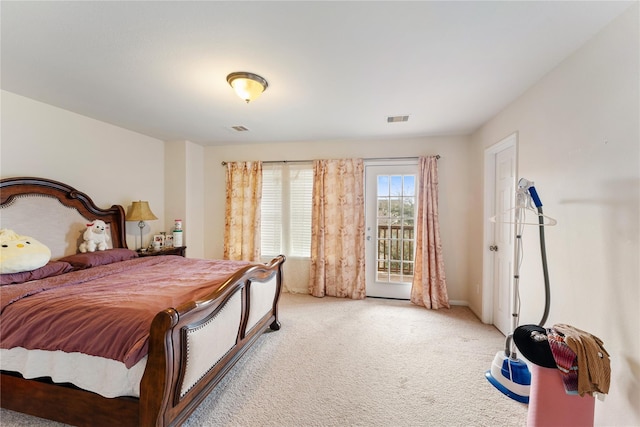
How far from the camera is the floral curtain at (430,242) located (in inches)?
145

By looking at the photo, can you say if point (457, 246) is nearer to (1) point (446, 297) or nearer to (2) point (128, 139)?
(1) point (446, 297)

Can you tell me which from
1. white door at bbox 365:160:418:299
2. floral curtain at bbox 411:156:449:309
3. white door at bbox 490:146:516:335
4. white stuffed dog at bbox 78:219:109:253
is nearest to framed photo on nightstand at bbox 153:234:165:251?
white stuffed dog at bbox 78:219:109:253

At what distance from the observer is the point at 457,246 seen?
382 cm

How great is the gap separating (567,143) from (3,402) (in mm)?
4108

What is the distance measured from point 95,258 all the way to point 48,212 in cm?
69

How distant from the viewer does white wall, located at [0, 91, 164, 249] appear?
2572mm

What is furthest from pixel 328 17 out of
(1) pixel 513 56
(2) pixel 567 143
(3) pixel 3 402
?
(3) pixel 3 402

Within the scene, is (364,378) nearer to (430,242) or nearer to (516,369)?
(516,369)

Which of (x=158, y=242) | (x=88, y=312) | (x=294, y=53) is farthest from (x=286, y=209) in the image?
(x=88, y=312)

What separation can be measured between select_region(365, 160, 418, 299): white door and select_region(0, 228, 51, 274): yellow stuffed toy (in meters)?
3.68

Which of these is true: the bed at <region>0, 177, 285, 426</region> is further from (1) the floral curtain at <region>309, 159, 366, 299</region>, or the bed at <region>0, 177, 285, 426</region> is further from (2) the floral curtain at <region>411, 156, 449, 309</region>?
(2) the floral curtain at <region>411, 156, 449, 309</region>

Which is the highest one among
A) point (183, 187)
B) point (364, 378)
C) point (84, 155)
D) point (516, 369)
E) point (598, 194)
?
point (84, 155)

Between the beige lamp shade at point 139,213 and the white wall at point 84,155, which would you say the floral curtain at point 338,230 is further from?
the white wall at point 84,155

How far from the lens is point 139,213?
3.56m
